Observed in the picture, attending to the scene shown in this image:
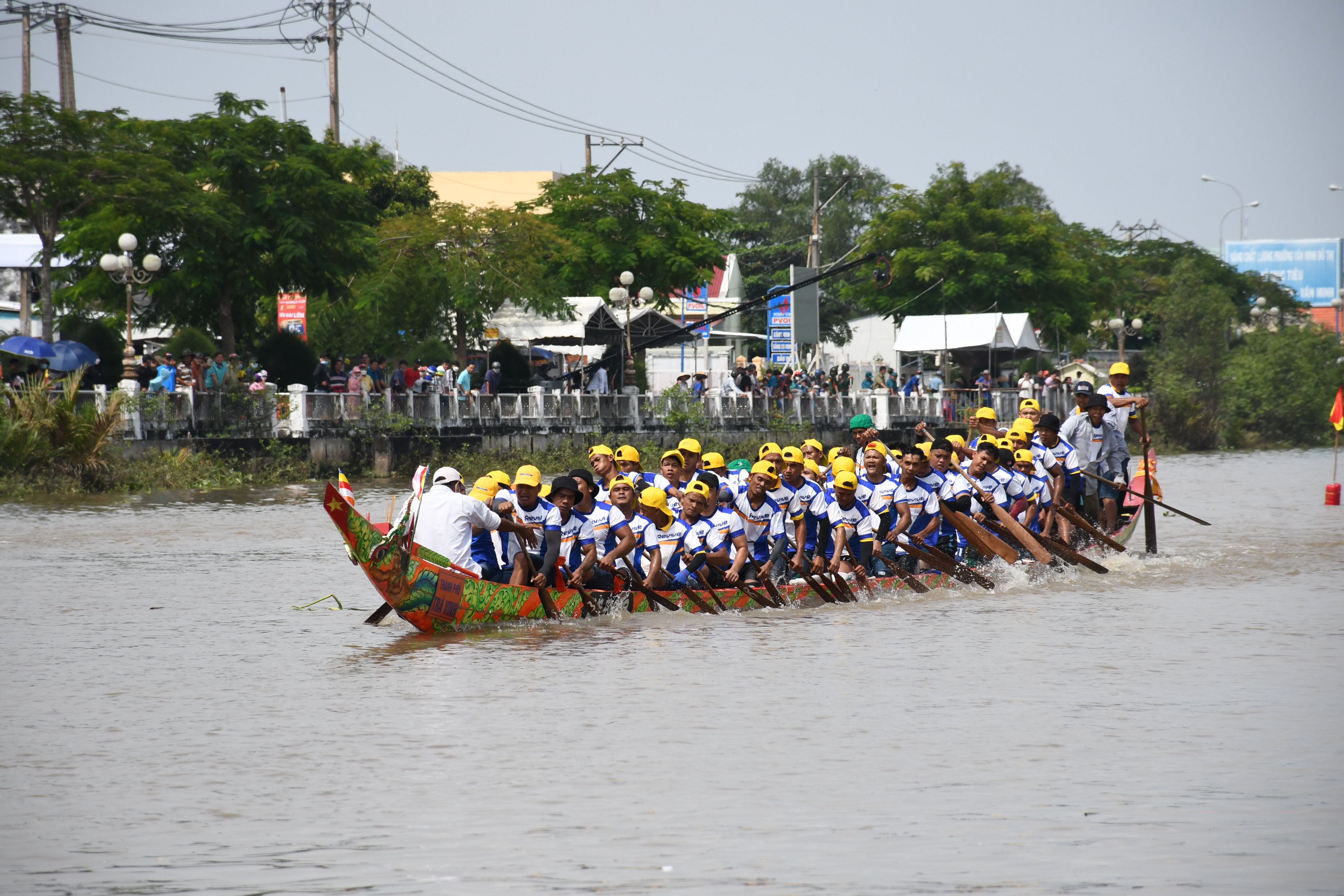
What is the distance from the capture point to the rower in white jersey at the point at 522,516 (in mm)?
12070

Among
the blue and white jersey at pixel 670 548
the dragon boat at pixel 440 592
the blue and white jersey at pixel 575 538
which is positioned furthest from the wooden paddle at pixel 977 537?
the blue and white jersey at pixel 575 538

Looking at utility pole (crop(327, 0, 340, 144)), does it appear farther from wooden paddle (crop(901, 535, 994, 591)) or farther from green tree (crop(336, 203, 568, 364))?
wooden paddle (crop(901, 535, 994, 591))

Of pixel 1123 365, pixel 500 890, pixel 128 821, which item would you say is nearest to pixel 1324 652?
pixel 1123 365

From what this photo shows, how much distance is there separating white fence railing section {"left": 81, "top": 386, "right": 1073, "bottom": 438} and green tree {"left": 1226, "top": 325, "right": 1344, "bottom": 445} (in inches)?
470

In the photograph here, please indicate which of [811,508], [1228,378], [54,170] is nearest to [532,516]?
[811,508]

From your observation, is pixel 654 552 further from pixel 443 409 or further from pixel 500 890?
pixel 443 409

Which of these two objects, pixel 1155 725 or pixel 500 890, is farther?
pixel 1155 725

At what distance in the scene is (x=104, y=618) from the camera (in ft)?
45.6

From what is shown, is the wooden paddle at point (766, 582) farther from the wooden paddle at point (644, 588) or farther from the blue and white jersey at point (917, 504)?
the blue and white jersey at point (917, 504)

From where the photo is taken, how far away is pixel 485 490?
12664 millimetres

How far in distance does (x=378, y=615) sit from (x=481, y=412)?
1698 cm

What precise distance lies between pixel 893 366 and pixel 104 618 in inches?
1925

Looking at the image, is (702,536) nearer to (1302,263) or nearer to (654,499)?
(654,499)

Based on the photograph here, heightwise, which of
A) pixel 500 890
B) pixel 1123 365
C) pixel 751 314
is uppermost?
pixel 751 314
